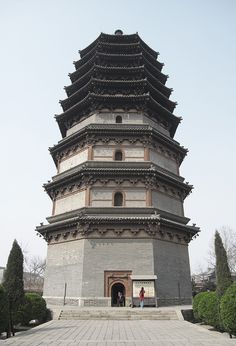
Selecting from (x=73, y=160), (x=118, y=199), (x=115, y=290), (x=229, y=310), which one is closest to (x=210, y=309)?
(x=229, y=310)

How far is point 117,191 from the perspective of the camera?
1925cm

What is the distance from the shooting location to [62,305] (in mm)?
17734

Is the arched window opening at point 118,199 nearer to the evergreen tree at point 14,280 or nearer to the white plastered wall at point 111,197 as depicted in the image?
the white plastered wall at point 111,197

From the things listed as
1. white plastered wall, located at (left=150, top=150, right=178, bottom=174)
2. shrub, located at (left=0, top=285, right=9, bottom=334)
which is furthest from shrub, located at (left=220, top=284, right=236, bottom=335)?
white plastered wall, located at (left=150, top=150, right=178, bottom=174)

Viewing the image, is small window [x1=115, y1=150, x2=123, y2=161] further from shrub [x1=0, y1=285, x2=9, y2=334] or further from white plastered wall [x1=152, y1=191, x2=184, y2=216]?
shrub [x1=0, y1=285, x2=9, y2=334]

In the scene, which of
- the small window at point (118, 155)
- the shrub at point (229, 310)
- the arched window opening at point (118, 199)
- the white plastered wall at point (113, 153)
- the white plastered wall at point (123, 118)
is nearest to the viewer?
the shrub at point (229, 310)

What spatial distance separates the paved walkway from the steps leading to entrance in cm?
176

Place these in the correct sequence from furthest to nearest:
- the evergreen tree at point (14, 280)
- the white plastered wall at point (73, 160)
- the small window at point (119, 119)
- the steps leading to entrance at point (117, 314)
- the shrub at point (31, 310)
→ the small window at point (119, 119) < the white plastered wall at point (73, 160) < the steps leading to entrance at point (117, 314) < the shrub at point (31, 310) < the evergreen tree at point (14, 280)

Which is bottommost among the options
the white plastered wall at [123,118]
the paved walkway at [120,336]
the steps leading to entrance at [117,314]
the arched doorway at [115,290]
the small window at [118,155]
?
the paved walkway at [120,336]

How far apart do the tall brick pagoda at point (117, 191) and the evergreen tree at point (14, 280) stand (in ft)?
19.3

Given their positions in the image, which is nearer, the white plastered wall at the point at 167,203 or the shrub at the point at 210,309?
the shrub at the point at 210,309

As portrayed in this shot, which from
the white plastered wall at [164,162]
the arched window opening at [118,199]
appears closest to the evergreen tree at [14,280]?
the arched window opening at [118,199]

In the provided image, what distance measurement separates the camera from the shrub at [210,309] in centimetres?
1249

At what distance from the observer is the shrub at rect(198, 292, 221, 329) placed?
492 inches
